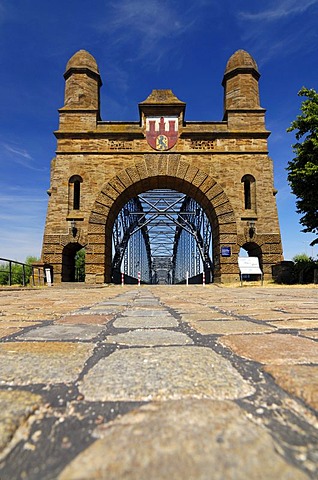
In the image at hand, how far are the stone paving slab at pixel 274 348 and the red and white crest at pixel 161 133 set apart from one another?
14.9 meters

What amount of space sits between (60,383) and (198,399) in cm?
43

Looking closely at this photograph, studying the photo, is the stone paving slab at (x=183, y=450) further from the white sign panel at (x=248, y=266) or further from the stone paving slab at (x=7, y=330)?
the white sign panel at (x=248, y=266)

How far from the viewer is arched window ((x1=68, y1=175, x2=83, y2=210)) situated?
612 inches

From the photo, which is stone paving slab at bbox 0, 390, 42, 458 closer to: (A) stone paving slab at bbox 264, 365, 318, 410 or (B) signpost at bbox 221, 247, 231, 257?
(A) stone paving slab at bbox 264, 365, 318, 410

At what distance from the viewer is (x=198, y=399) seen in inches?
32.3

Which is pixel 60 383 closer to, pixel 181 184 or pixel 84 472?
pixel 84 472

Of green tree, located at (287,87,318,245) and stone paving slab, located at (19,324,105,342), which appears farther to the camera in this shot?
green tree, located at (287,87,318,245)

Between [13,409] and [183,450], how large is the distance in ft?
1.46

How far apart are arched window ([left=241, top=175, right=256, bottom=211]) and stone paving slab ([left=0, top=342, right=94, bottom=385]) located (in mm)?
15082

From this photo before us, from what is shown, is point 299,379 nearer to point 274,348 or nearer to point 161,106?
point 274,348

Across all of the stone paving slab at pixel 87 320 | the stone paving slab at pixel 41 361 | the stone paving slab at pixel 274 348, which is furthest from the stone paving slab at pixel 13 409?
the stone paving slab at pixel 87 320

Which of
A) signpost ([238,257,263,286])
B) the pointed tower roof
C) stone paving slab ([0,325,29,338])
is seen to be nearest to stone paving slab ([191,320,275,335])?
stone paving slab ([0,325,29,338])

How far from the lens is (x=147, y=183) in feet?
53.1

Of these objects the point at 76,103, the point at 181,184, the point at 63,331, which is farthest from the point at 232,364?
the point at 76,103
